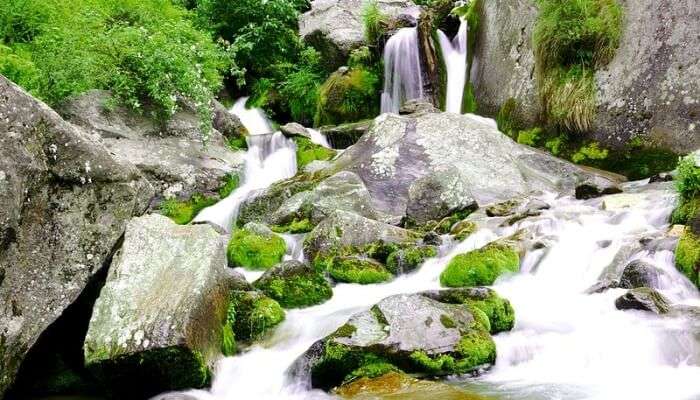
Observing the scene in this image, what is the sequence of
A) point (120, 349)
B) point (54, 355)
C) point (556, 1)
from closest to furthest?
point (120, 349), point (54, 355), point (556, 1)

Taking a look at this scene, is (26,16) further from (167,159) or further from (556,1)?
(556,1)

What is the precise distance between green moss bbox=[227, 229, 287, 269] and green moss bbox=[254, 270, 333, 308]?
148cm

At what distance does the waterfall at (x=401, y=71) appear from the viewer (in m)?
15.9

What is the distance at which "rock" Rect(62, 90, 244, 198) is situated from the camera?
12.2 m

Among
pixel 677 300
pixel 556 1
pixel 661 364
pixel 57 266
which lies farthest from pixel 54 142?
pixel 556 1

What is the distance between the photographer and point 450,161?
1159 cm

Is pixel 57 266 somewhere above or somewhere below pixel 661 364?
above

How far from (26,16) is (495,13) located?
397 inches

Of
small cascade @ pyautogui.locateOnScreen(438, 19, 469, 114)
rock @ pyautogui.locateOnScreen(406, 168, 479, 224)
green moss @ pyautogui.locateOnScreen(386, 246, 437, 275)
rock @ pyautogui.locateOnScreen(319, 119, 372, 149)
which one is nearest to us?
green moss @ pyautogui.locateOnScreen(386, 246, 437, 275)

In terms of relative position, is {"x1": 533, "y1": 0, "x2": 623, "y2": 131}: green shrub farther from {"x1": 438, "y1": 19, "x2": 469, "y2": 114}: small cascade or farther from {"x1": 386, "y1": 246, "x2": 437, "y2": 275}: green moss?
{"x1": 386, "y1": 246, "x2": 437, "y2": 275}: green moss

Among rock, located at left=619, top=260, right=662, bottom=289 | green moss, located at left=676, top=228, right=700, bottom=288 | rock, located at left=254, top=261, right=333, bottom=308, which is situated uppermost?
green moss, located at left=676, top=228, right=700, bottom=288

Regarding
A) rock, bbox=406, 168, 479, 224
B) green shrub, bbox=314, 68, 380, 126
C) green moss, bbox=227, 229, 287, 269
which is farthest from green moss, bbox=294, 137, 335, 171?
green moss, bbox=227, 229, 287, 269

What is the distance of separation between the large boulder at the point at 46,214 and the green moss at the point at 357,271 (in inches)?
108

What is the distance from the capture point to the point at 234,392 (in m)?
5.34
